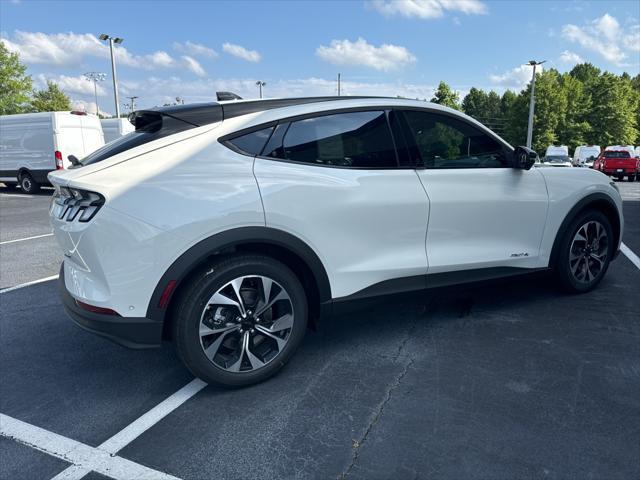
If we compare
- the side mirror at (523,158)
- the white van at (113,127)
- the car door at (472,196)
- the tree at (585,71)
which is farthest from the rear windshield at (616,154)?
the tree at (585,71)

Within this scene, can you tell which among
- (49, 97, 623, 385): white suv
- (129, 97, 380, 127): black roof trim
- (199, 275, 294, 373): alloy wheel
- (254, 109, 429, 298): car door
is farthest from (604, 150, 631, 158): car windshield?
(199, 275, 294, 373): alloy wheel

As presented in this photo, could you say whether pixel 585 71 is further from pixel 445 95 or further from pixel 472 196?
pixel 472 196

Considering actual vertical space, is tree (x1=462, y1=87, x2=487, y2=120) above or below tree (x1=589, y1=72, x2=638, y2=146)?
above

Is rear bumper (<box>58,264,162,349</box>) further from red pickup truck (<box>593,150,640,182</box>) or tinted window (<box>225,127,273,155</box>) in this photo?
→ red pickup truck (<box>593,150,640,182</box>)

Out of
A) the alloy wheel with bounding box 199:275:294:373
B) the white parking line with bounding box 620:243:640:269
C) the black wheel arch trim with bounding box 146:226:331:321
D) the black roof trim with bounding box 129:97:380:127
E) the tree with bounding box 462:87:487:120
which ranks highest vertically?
the tree with bounding box 462:87:487:120

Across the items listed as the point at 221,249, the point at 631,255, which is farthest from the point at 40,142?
the point at 631,255

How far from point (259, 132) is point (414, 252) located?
1.32 metres

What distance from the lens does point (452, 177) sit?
3.39m

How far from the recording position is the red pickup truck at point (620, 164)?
25.9 m

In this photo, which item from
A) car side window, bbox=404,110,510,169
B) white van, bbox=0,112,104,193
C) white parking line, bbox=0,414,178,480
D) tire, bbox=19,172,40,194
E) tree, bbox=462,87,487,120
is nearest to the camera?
white parking line, bbox=0,414,178,480

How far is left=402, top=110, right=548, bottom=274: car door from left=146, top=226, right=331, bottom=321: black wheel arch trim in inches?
39.2

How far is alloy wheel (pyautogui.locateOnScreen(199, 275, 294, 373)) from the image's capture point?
2.69 m

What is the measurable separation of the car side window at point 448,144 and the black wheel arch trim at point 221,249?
1.07 metres

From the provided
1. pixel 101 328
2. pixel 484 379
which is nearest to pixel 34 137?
pixel 101 328
